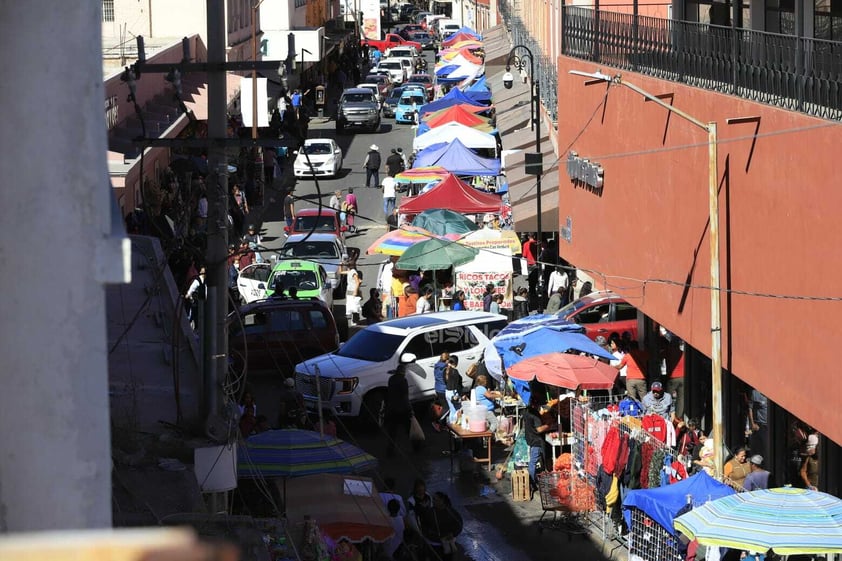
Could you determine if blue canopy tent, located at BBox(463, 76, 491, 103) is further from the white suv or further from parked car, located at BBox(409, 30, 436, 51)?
parked car, located at BBox(409, 30, 436, 51)

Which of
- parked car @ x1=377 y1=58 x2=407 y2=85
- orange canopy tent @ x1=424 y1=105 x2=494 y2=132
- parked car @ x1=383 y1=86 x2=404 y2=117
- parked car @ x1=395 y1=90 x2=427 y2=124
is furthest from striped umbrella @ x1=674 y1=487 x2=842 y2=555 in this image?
parked car @ x1=377 y1=58 x2=407 y2=85

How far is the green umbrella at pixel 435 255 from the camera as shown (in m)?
27.7

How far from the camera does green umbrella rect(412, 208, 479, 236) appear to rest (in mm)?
31234

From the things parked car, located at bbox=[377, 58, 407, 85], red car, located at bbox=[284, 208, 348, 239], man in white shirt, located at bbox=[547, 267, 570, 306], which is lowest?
man in white shirt, located at bbox=[547, 267, 570, 306]

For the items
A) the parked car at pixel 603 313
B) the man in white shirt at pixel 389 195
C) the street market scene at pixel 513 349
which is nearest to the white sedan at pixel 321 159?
the man in white shirt at pixel 389 195

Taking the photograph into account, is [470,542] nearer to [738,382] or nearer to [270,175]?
[738,382]

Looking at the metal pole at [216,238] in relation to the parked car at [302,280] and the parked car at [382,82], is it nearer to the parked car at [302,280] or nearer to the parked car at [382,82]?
the parked car at [302,280]

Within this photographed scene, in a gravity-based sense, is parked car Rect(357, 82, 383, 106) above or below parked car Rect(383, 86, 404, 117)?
above

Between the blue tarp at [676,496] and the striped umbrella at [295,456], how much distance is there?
3.16 metres

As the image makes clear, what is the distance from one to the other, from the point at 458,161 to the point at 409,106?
20.4 metres

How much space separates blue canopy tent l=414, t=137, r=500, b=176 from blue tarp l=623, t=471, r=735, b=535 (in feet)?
86.9

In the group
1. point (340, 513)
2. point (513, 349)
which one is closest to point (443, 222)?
point (513, 349)

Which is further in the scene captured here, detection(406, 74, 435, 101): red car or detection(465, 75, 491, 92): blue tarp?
detection(406, 74, 435, 101): red car

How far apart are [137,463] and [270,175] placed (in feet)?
98.6
